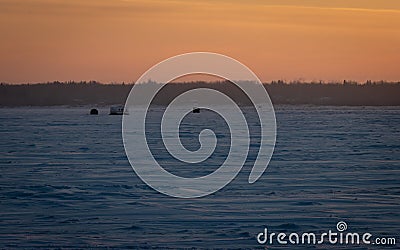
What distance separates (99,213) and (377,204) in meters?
4.44

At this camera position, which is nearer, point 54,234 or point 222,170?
point 54,234

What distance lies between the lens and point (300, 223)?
31.9 feet

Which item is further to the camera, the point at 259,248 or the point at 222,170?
the point at 222,170

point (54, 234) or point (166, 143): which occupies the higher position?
point (166, 143)

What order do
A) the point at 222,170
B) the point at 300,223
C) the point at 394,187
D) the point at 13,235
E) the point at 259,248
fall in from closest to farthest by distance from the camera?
the point at 259,248 < the point at 13,235 < the point at 300,223 < the point at 394,187 < the point at 222,170

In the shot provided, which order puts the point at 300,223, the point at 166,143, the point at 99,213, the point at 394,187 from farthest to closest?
the point at 166,143 → the point at 394,187 → the point at 99,213 → the point at 300,223

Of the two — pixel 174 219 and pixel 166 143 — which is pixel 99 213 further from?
pixel 166 143

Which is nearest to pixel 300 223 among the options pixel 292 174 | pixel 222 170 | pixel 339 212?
pixel 339 212

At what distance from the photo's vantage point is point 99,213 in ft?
34.6

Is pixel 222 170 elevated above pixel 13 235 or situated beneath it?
elevated above

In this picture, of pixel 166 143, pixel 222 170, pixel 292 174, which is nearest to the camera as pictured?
pixel 292 174

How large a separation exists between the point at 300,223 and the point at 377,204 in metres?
2.05

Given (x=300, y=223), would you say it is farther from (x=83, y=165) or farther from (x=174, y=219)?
(x=83, y=165)

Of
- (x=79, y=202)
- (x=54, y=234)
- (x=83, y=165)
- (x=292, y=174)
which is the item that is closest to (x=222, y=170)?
(x=292, y=174)
